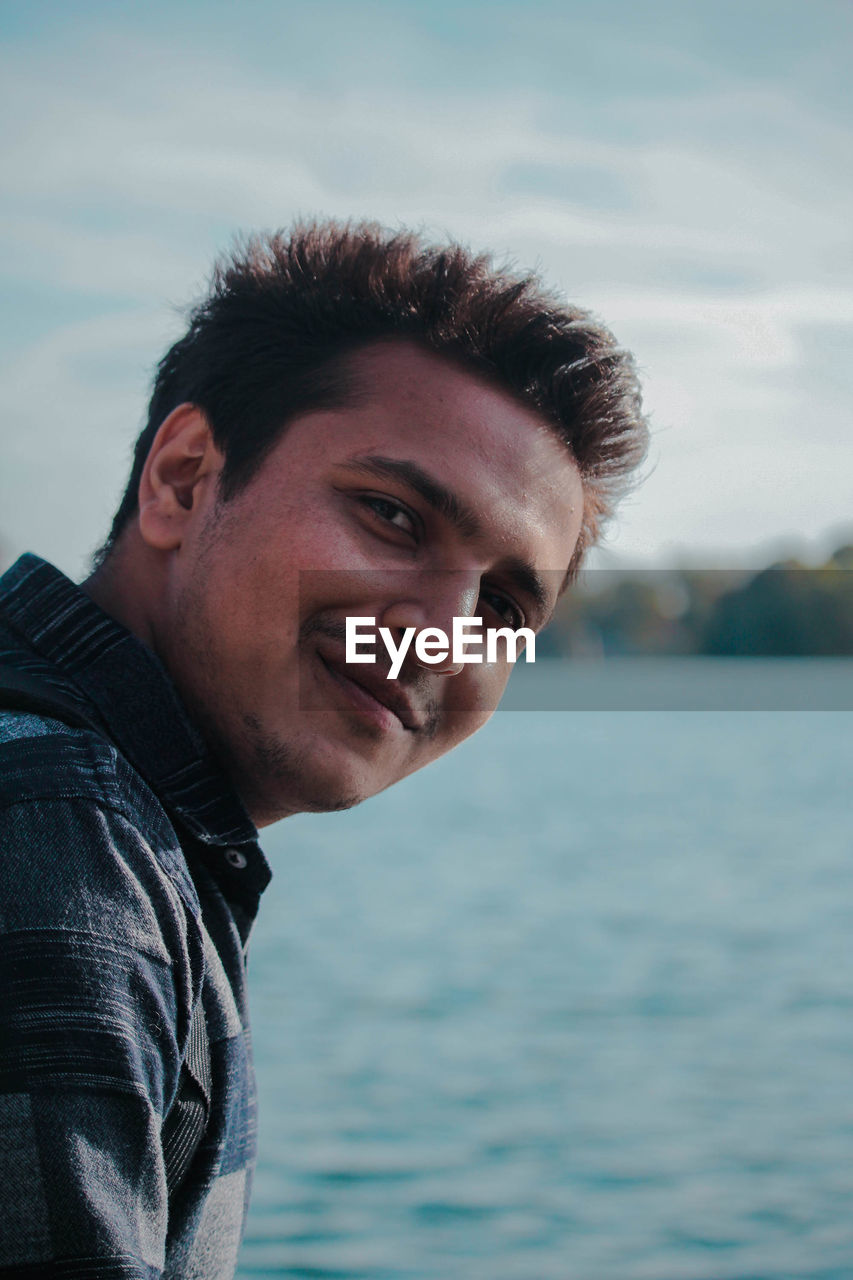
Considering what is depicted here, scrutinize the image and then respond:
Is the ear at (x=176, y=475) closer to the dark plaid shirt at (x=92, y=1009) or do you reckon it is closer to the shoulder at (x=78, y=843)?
the dark plaid shirt at (x=92, y=1009)

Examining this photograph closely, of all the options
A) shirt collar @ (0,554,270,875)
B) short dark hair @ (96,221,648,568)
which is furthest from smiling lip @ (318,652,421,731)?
short dark hair @ (96,221,648,568)

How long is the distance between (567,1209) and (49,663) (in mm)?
9307

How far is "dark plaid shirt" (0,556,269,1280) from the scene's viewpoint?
4.41 feet

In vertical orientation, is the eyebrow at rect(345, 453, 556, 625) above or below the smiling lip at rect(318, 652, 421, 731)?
above

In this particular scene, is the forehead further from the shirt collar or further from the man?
the shirt collar

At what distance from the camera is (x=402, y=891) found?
21.5 m

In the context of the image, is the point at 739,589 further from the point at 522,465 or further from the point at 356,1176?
the point at 522,465

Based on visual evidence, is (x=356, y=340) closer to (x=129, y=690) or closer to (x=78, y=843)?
(x=129, y=690)

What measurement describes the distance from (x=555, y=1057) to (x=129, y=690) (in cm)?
1223

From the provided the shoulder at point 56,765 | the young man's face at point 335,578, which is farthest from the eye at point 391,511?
the shoulder at point 56,765

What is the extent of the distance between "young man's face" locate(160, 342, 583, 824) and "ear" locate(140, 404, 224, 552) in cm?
4

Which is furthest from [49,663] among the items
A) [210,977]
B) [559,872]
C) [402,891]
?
[559,872]

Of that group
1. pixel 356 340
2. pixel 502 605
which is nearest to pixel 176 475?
pixel 356 340

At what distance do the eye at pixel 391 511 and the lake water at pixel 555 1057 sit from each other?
7.58 meters
